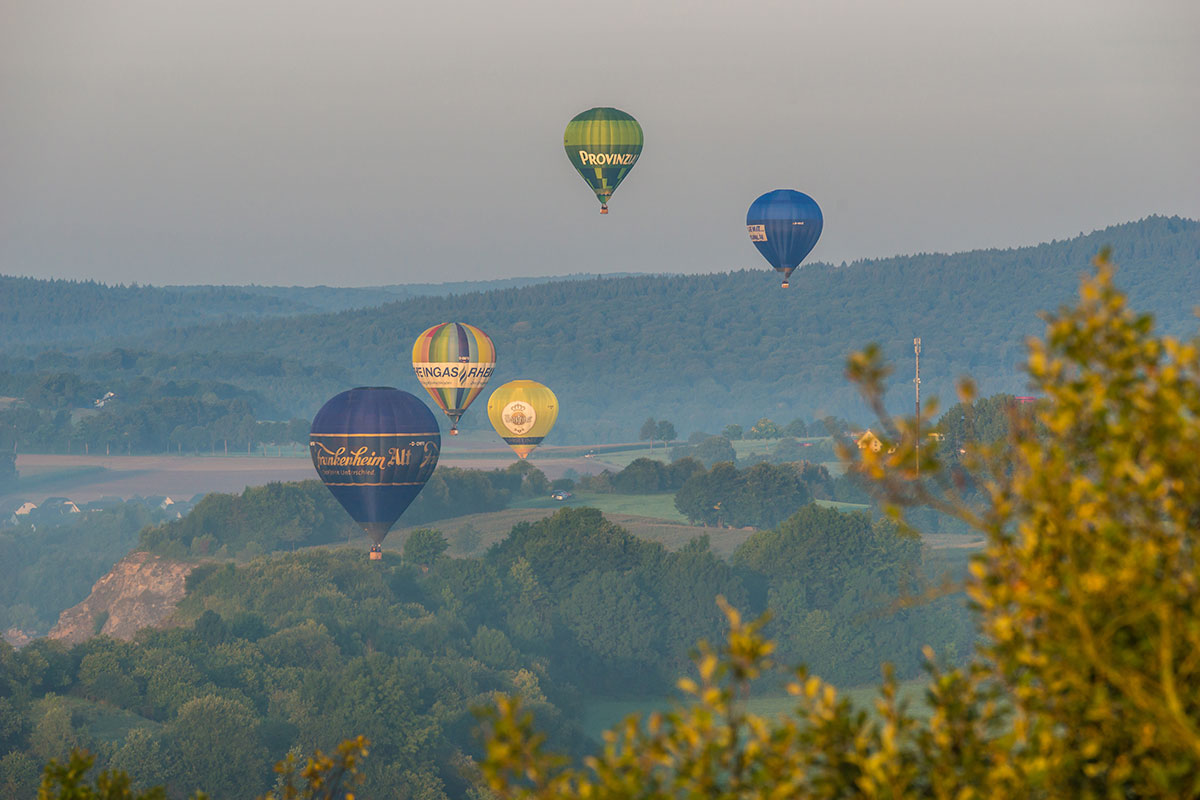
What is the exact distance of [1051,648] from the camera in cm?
1051

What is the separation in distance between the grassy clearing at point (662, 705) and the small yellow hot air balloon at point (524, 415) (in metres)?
52.5

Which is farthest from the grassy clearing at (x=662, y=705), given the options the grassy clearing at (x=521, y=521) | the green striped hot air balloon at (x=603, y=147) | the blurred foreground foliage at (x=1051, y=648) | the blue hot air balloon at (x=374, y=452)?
the blurred foreground foliage at (x=1051, y=648)

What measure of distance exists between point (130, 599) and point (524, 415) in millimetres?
45116

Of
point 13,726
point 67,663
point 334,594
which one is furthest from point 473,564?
point 13,726

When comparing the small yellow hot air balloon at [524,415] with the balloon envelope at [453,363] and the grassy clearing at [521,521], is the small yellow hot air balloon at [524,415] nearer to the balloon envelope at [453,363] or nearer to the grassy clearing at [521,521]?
the grassy clearing at [521,521]

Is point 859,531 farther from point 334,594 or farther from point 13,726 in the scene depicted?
point 13,726

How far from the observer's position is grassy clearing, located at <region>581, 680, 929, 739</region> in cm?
12238

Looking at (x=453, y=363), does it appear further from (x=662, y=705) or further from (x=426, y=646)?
(x=662, y=705)

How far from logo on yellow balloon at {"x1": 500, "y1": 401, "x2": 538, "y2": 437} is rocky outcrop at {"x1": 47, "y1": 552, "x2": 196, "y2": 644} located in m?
36.3

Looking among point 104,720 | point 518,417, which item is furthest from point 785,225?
point 104,720

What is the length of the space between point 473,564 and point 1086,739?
137903 millimetres

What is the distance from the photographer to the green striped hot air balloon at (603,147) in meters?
124

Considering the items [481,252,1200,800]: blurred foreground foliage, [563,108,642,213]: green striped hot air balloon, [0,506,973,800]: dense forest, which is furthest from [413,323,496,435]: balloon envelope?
[481,252,1200,800]: blurred foreground foliage

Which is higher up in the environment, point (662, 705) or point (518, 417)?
point (518, 417)
